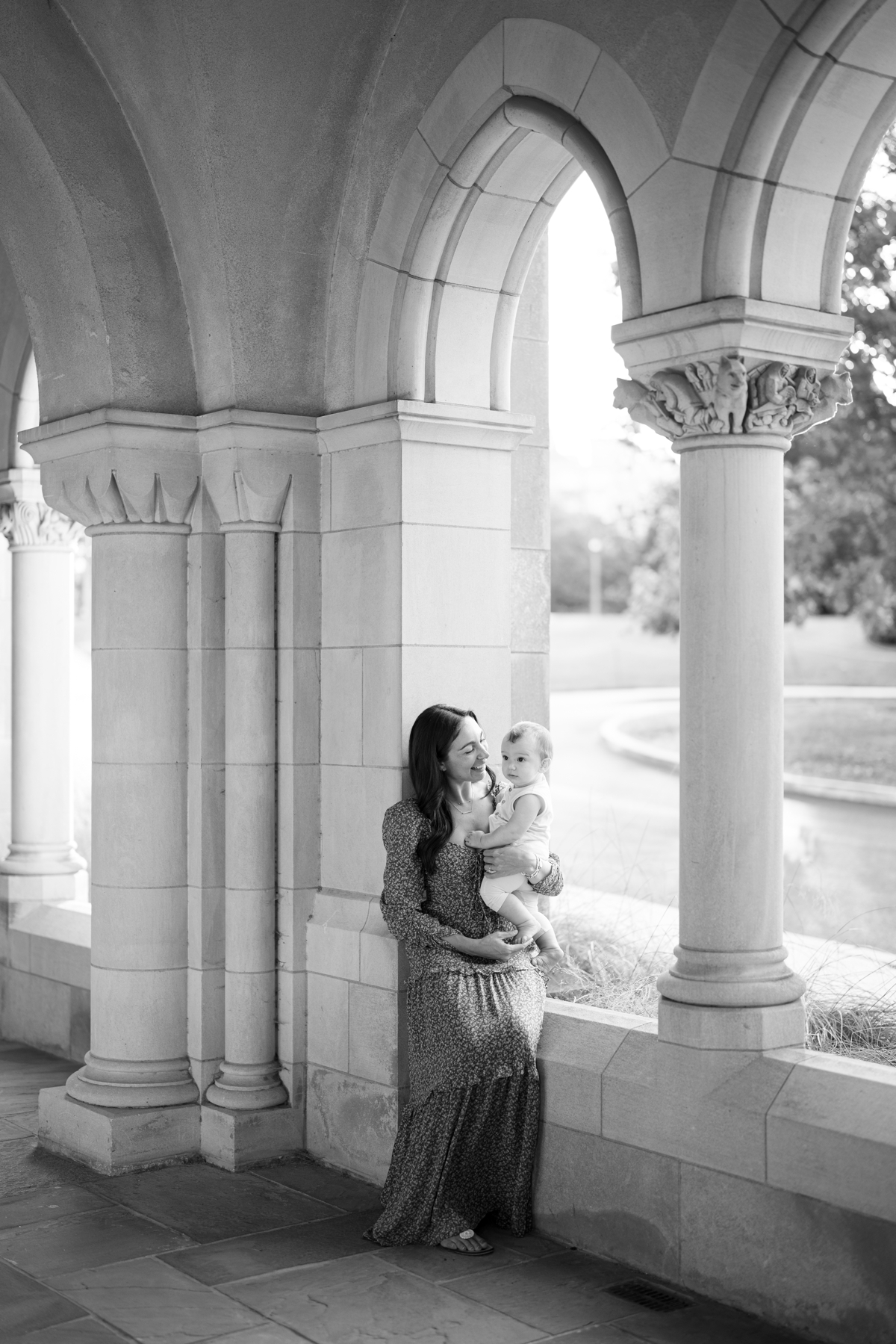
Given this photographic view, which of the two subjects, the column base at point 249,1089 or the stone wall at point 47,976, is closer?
the column base at point 249,1089

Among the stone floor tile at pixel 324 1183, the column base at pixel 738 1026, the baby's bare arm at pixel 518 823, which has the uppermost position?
the baby's bare arm at pixel 518 823

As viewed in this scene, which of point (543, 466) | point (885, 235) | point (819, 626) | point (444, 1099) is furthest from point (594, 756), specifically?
point (819, 626)

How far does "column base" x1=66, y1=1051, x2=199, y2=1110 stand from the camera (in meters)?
5.05

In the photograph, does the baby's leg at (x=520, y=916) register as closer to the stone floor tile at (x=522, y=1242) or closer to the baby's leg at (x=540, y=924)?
the baby's leg at (x=540, y=924)

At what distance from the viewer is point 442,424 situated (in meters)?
4.76

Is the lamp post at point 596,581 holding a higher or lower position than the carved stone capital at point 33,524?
higher

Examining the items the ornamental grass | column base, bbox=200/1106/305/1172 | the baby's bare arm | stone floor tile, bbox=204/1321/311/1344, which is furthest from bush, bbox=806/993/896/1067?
column base, bbox=200/1106/305/1172

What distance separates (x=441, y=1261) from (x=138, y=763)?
1.97 metres

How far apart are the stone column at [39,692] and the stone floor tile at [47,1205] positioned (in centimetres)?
242

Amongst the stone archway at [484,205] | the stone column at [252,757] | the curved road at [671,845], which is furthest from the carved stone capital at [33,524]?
the curved road at [671,845]

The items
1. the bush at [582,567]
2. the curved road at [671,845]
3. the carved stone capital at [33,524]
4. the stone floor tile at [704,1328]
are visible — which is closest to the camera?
the stone floor tile at [704,1328]

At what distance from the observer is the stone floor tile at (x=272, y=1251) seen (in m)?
3.99

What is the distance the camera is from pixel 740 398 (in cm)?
372

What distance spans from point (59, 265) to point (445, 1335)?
11.6 feet
